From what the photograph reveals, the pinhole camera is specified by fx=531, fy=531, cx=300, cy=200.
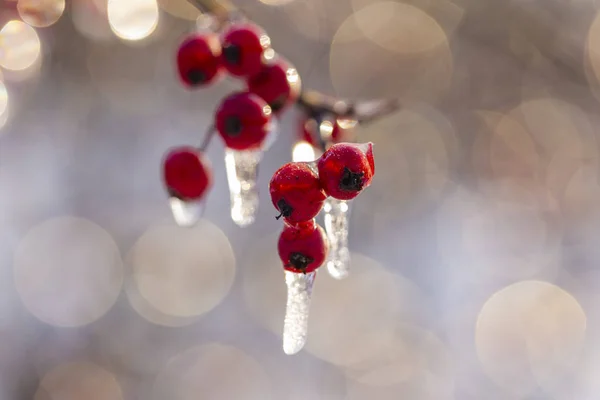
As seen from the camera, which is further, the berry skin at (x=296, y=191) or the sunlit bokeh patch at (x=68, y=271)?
the sunlit bokeh patch at (x=68, y=271)

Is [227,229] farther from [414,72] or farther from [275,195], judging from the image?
[275,195]

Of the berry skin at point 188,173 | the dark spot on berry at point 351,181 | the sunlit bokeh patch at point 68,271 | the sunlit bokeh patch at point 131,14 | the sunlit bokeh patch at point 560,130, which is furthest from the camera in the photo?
the sunlit bokeh patch at point 560,130

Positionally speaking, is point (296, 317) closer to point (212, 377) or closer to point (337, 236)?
point (337, 236)

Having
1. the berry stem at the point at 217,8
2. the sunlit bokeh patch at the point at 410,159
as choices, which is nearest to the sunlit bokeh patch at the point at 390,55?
the sunlit bokeh patch at the point at 410,159

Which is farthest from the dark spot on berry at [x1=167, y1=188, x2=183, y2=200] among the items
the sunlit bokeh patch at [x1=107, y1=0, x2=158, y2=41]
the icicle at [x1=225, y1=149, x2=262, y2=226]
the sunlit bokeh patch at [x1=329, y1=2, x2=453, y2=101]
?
the sunlit bokeh patch at [x1=329, y1=2, x2=453, y2=101]

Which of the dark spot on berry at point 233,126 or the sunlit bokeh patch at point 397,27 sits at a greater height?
the dark spot on berry at point 233,126

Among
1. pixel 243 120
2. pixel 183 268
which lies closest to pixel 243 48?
pixel 243 120

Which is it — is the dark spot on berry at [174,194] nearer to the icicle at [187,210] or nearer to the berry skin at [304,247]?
the icicle at [187,210]
